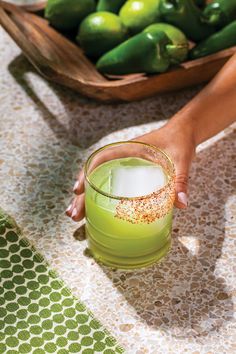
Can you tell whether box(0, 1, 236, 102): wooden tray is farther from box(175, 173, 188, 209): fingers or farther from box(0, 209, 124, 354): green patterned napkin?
box(0, 209, 124, 354): green patterned napkin

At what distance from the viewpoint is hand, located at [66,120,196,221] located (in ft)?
3.72

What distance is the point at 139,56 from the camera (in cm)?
142

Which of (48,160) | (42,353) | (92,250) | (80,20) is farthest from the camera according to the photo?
(80,20)

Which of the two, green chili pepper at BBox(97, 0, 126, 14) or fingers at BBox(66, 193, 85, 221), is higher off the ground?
green chili pepper at BBox(97, 0, 126, 14)

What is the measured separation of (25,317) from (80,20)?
0.78m

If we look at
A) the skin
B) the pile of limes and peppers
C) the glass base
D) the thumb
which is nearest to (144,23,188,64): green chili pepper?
the pile of limes and peppers

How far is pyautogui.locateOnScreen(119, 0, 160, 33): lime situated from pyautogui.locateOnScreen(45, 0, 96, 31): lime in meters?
0.09

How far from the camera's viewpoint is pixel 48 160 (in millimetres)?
1316

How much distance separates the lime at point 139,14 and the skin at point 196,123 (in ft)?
0.84

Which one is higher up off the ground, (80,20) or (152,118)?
(80,20)

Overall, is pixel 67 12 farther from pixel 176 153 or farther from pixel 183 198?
pixel 183 198

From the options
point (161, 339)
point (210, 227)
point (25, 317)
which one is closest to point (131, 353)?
point (161, 339)

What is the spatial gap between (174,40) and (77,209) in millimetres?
488

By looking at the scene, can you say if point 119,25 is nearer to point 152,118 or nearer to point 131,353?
point 152,118
